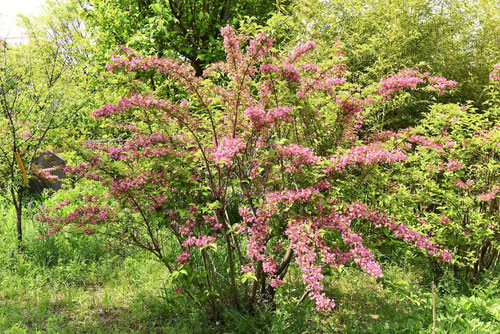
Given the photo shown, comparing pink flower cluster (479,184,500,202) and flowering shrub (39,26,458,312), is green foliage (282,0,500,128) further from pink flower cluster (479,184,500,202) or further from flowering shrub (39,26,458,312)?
flowering shrub (39,26,458,312)

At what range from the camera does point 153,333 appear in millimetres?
2941

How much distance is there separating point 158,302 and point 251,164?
1632 millimetres

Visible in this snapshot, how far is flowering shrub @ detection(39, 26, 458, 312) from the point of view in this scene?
239 cm

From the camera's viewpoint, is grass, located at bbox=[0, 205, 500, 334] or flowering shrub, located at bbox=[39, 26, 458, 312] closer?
flowering shrub, located at bbox=[39, 26, 458, 312]

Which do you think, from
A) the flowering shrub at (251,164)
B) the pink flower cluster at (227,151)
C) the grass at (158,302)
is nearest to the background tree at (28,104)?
the grass at (158,302)

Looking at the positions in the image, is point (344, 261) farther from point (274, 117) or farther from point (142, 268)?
point (142, 268)

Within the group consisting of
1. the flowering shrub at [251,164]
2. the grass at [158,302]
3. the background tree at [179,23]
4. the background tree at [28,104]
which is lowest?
the grass at [158,302]

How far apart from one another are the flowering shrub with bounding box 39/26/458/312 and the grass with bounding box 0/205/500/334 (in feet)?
1.00

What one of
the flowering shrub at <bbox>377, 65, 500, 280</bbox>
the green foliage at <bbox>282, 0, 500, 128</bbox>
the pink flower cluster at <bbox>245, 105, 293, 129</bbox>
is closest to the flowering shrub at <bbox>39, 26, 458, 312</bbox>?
the pink flower cluster at <bbox>245, 105, 293, 129</bbox>

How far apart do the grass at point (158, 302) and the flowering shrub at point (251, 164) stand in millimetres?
304

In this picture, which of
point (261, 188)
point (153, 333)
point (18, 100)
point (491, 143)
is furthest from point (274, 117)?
point (18, 100)

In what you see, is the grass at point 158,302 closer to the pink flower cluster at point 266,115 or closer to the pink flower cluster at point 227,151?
the pink flower cluster at point 227,151

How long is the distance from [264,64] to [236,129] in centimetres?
52

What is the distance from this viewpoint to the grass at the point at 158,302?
9.43ft
